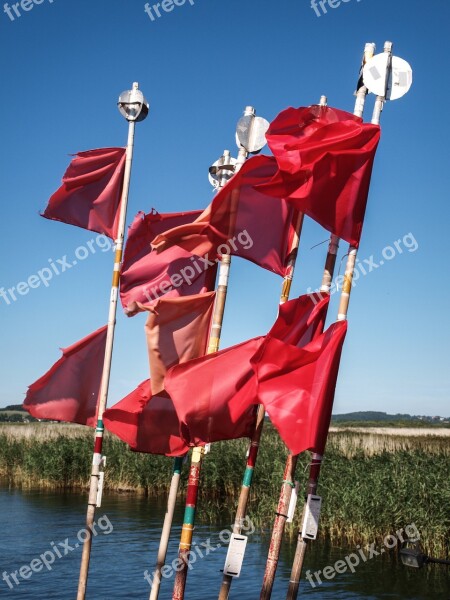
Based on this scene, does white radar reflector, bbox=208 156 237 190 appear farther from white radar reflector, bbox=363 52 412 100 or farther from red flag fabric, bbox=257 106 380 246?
white radar reflector, bbox=363 52 412 100

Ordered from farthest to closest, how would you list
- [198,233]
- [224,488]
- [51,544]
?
[224,488], [51,544], [198,233]

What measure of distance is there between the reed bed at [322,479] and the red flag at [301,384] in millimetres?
9014

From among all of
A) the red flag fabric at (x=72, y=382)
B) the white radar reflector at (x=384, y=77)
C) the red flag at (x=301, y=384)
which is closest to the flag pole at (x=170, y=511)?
the red flag fabric at (x=72, y=382)

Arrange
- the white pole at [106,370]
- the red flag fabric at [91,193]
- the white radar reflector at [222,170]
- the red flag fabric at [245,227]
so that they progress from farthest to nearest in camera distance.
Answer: the red flag fabric at [91,193]
the white pole at [106,370]
the white radar reflector at [222,170]
the red flag fabric at [245,227]

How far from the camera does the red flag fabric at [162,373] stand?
8.25 meters

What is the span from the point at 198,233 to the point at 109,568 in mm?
9735

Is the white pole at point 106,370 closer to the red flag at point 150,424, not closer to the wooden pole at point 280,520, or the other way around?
the red flag at point 150,424

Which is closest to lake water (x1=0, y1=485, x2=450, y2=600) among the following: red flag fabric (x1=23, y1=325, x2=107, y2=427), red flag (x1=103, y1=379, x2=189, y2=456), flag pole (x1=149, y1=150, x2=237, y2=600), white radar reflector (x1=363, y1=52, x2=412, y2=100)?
red flag fabric (x1=23, y1=325, x2=107, y2=427)

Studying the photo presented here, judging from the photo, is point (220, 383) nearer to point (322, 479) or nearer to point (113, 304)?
point (113, 304)

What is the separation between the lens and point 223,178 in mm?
8891

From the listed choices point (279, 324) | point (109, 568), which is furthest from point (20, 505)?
point (279, 324)

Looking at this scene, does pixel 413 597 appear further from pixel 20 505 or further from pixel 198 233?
pixel 20 505

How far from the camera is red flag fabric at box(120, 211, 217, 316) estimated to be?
30.8 feet

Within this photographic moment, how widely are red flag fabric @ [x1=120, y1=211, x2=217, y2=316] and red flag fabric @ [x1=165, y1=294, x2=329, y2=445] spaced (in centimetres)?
207
